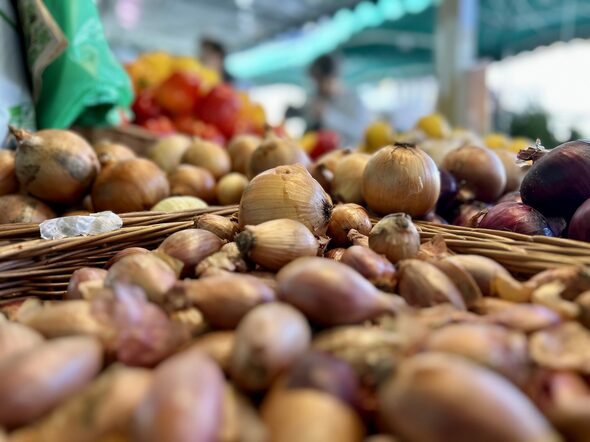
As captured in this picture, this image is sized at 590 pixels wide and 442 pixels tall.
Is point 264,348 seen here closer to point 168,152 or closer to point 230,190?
point 230,190

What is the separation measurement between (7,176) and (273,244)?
2.05 ft

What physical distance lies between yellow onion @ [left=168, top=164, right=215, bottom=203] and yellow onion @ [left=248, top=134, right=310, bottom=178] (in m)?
0.12

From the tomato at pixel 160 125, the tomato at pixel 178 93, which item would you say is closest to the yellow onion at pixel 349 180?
the tomato at pixel 160 125

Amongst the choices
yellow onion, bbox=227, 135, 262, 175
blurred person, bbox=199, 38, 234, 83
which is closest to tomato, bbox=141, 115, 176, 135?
yellow onion, bbox=227, 135, 262, 175

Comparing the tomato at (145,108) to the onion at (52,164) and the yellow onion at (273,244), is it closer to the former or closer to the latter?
the onion at (52,164)

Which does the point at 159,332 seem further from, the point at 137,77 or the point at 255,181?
the point at 137,77

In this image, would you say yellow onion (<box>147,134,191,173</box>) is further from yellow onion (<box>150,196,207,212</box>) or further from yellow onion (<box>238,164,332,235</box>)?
yellow onion (<box>238,164,332,235</box>)

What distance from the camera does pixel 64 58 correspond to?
123 centimetres

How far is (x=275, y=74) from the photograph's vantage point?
651cm

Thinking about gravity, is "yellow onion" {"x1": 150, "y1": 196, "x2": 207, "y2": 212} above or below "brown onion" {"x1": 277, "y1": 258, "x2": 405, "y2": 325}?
below

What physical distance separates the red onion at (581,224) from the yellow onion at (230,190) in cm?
65

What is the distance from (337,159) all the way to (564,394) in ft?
2.56

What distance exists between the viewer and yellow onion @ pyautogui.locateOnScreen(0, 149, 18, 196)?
97 centimetres

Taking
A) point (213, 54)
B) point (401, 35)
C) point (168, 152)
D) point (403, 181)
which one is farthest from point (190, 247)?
point (401, 35)
